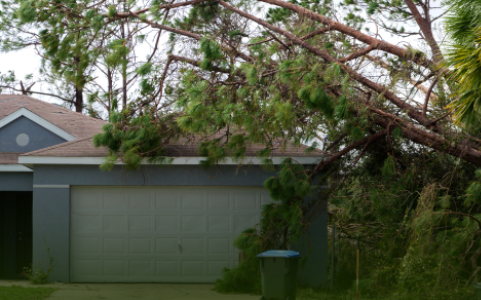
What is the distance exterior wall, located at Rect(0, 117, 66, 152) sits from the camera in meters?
14.1

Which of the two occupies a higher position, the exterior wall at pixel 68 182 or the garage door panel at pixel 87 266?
the exterior wall at pixel 68 182

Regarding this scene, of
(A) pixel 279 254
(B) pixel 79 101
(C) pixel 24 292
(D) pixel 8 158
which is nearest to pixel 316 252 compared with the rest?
(A) pixel 279 254

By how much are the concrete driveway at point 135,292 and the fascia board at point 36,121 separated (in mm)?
4176

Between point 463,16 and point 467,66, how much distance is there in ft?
4.42

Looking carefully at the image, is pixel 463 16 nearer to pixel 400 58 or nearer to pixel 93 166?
pixel 400 58

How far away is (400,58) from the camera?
12.8 meters

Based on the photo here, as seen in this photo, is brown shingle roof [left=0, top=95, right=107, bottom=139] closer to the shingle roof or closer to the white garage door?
the shingle roof

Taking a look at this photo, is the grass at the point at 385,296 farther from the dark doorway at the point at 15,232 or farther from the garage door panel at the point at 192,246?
the dark doorway at the point at 15,232

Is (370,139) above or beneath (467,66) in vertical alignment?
beneath

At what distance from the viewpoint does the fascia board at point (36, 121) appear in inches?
555

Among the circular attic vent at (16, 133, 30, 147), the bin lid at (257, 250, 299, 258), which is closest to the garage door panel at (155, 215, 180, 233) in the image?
the bin lid at (257, 250, 299, 258)

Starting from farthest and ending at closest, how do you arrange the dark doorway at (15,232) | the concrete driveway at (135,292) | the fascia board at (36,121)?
1. the dark doorway at (15,232)
2. the fascia board at (36,121)
3. the concrete driveway at (135,292)

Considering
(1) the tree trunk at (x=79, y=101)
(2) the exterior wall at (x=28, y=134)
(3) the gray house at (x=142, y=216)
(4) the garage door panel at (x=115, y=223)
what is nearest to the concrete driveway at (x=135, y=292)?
(3) the gray house at (x=142, y=216)

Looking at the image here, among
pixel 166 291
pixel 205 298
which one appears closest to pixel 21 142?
pixel 166 291
